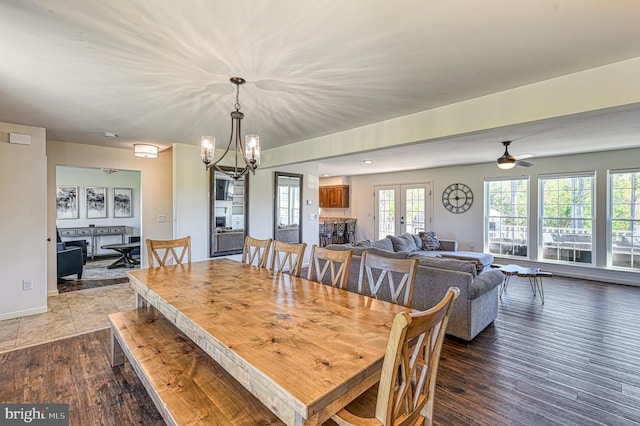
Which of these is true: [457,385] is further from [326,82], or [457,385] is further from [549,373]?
[326,82]

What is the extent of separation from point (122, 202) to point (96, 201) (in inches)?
22.4

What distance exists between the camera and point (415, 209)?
812 centimetres

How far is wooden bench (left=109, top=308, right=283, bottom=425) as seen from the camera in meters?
1.30

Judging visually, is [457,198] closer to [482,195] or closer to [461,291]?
[482,195]

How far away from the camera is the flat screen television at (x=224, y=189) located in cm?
517

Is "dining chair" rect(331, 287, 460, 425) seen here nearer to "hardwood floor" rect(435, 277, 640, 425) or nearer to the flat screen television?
"hardwood floor" rect(435, 277, 640, 425)

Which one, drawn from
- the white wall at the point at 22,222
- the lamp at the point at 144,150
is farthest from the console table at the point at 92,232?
the white wall at the point at 22,222

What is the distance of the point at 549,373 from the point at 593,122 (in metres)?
3.05

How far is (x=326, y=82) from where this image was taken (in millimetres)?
2402

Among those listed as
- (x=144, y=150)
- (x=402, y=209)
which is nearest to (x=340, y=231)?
(x=402, y=209)

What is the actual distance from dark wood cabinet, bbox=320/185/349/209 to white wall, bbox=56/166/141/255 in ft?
18.0

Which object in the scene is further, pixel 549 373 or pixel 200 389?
pixel 549 373

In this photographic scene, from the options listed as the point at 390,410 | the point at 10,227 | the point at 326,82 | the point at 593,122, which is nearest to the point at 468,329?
the point at 390,410

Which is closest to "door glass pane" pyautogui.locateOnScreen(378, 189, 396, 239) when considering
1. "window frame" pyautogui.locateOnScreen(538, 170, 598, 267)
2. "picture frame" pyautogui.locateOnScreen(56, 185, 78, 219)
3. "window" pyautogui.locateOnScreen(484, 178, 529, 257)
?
"window" pyautogui.locateOnScreen(484, 178, 529, 257)
